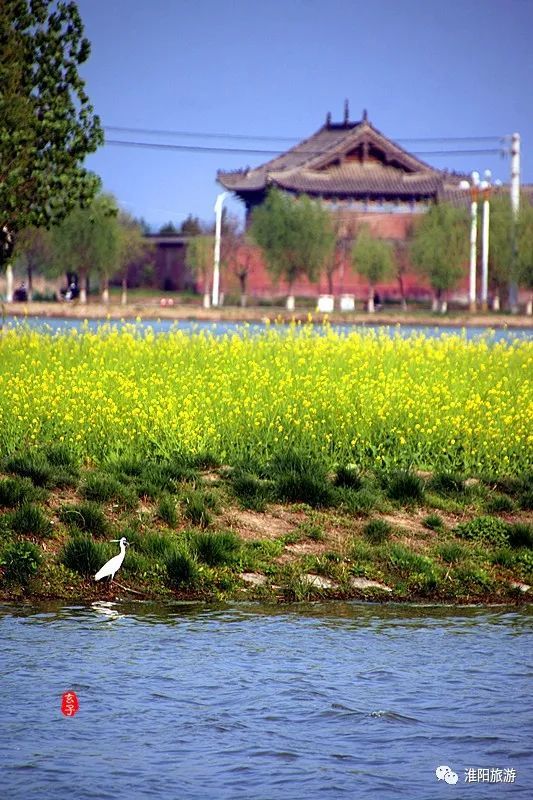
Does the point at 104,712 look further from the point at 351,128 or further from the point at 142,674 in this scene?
the point at 351,128

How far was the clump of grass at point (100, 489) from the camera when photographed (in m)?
13.5

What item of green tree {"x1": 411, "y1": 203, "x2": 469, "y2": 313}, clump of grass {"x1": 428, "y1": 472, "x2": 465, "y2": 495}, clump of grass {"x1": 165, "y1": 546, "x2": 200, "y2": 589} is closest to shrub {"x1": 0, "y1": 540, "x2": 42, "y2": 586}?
clump of grass {"x1": 165, "y1": 546, "x2": 200, "y2": 589}

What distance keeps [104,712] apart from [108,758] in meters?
0.81

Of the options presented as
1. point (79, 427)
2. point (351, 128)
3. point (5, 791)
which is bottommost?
Result: point (5, 791)

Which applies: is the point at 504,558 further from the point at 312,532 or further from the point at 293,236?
the point at 293,236

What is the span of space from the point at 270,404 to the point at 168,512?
3.72 metres

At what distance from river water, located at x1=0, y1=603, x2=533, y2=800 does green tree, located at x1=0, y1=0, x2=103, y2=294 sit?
10.6m

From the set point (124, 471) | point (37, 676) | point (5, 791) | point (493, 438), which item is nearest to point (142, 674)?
point (37, 676)

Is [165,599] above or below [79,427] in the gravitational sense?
below

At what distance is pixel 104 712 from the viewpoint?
8.59m

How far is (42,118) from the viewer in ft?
69.2

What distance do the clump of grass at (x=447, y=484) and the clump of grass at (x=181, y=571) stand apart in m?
3.51

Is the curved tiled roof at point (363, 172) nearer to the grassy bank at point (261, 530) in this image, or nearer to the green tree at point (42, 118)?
the green tree at point (42, 118)

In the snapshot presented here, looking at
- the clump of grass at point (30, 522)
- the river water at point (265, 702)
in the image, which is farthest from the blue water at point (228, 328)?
the river water at point (265, 702)
